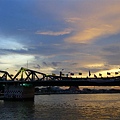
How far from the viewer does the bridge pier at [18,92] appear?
164 meters

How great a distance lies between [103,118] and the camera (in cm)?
7694

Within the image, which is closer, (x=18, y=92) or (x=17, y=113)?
(x=17, y=113)

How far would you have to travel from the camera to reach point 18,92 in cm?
16562

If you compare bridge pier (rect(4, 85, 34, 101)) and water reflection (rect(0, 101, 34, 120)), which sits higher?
bridge pier (rect(4, 85, 34, 101))

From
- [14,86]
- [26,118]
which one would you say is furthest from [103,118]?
[14,86]

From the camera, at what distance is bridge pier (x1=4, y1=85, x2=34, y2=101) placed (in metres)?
164

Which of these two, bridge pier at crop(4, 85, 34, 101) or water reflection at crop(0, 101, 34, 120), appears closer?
water reflection at crop(0, 101, 34, 120)

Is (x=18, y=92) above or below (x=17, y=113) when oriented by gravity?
above

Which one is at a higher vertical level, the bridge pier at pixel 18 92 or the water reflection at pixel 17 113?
the bridge pier at pixel 18 92

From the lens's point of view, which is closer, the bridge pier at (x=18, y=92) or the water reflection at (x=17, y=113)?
the water reflection at (x=17, y=113)

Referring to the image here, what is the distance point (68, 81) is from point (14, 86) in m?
40.3

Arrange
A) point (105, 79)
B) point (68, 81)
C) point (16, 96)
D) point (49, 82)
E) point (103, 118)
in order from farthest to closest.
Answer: point (16, 96), point (49, 82), point (68, 81), point (105, 79), point (103, 118)

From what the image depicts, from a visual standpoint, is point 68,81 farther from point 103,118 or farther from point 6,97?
point 103,118

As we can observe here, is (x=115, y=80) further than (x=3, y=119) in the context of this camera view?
Yes
